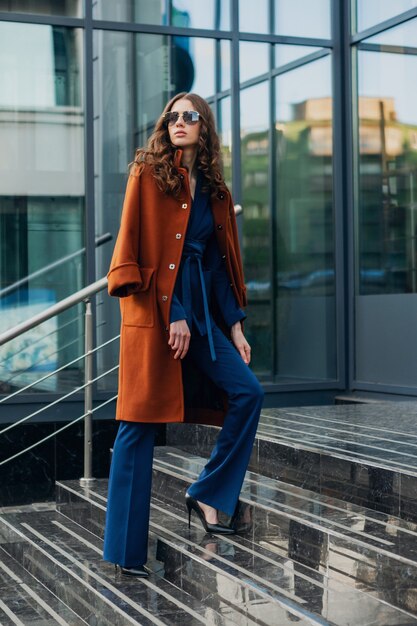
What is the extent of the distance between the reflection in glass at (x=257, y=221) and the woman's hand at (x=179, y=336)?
176 inches

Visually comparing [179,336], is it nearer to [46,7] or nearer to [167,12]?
[46,7]

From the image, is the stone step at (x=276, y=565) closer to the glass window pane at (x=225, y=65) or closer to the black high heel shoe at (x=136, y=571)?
the black high heel shoe at (x=136, y=571)

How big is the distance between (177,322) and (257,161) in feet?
15.6

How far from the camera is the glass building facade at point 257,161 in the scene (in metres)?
7.84

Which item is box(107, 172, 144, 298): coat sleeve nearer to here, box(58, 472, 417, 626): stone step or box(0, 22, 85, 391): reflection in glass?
box(58, 472, 417, 626): stone step

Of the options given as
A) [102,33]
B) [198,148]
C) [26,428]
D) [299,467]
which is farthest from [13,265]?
[198,148]

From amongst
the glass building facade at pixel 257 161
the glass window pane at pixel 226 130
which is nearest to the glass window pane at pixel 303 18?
the glass building facade at pixel 257 161

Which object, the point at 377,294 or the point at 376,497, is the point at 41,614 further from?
the point at 377,294

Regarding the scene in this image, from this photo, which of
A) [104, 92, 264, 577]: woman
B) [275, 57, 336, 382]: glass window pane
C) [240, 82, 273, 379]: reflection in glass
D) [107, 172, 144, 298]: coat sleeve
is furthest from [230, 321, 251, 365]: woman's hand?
[275, 57, 336, 382]: glass window pane

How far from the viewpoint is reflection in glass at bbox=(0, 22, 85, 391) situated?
7.79m

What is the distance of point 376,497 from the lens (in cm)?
458

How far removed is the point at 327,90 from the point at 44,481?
367 cm

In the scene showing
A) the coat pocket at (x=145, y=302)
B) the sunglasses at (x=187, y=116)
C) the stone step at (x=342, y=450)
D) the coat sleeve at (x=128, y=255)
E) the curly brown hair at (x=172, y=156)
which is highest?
the sunglasses at (x=187, y=116)

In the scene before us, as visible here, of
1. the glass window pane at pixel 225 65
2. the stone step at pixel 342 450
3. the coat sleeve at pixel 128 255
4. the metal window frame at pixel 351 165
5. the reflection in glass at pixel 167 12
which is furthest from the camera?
the metal window frame at pixel 351 165
